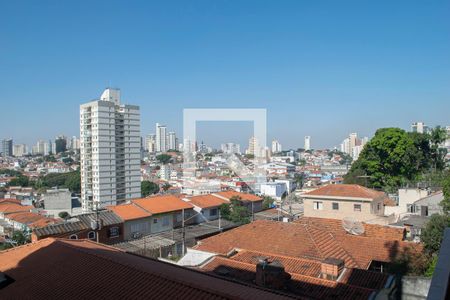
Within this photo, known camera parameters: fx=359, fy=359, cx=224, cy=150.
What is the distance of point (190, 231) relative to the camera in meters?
21.0

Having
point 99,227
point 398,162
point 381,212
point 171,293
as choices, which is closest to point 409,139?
point 398,162

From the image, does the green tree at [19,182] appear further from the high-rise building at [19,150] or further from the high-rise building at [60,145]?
the high-rise building at [19,150]

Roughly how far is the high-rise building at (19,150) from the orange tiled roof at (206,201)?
15084 cm

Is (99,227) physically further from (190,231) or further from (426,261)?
(426,261)

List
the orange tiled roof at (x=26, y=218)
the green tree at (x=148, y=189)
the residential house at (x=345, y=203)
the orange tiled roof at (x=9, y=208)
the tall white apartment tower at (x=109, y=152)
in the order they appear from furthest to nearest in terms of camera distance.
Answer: the green tree at (x=148, y=189), the tall white apartment tower at (x=109, y=152), the orange tiled roof at (x=9, y=208), the orange tiled roof at (x=26, y=218), the residential house at (x=345, y=203)

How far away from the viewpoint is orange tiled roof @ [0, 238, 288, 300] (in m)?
4.32

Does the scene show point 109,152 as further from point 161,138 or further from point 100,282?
point 161,138

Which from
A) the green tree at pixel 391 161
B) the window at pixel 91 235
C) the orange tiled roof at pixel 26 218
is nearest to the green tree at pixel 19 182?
the orange tiled roof at pixel 26 218

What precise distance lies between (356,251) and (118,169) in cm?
4649

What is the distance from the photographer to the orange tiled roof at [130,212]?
20047 millimetres

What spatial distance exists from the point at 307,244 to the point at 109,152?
44.9 metres

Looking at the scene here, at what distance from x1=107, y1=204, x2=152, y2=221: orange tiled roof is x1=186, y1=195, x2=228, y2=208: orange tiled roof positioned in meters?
4.61

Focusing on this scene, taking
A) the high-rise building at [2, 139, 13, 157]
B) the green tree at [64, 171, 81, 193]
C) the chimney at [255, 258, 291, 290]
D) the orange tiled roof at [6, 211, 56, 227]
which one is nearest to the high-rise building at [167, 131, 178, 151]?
the green tree at [64, 171, 81, 193]

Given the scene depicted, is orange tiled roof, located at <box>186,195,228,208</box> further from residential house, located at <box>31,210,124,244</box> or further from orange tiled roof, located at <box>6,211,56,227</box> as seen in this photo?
orange tiled roof, located at <box>6,211,56,227</box>
